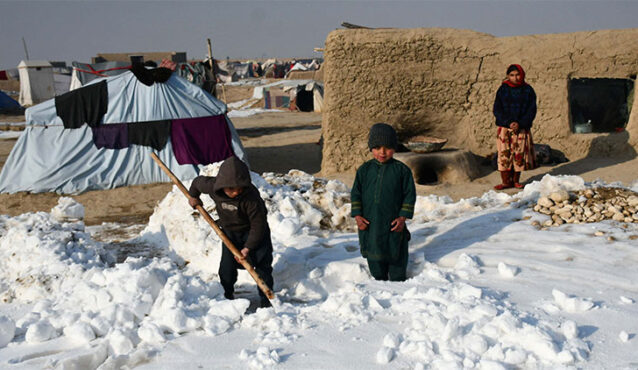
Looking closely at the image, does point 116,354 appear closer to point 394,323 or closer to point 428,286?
point 394,323

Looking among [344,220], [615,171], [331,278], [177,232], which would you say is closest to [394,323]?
[331,278]

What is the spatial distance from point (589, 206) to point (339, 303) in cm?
238

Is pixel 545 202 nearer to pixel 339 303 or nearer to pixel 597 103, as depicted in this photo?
pixel 339 303

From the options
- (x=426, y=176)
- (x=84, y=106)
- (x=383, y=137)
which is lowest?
(x=426, y=176)

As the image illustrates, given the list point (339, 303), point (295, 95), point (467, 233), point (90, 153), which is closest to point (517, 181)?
point (467, 233)

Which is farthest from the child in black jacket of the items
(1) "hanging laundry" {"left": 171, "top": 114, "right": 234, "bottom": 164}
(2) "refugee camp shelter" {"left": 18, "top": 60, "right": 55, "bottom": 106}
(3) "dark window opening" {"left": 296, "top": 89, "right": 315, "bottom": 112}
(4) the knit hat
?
(2) "refugee camp shelter" {"left": 18, "top": 60, "right": 55, "bottom": 106}

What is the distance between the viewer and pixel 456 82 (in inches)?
298

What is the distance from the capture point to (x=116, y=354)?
231 centimetres

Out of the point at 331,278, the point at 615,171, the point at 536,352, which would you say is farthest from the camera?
the point at 615,171

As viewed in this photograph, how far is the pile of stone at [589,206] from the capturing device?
384 cm

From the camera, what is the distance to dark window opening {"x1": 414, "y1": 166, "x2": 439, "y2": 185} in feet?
23.2

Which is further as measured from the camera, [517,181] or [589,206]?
[517,181]

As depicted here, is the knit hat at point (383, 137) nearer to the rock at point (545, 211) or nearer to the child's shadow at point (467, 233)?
the child's shadow at point (467, 233)

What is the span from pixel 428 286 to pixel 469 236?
107cm
